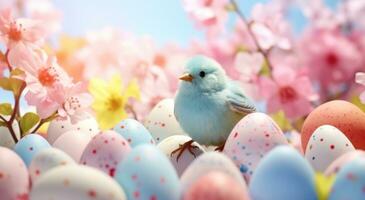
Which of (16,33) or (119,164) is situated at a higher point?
(16,33)

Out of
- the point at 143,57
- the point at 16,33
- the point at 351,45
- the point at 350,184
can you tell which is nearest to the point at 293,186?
the point at 350,184

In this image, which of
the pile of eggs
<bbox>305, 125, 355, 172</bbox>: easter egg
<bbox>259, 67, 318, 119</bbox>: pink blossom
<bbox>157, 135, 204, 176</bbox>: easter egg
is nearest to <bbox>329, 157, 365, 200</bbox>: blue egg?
the pile of eggs

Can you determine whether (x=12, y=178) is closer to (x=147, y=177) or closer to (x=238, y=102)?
(x=147, y=177)

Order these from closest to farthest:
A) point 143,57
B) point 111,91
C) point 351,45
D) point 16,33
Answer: point 16,33 → point 111,91 → point 143,57 → point 351,45

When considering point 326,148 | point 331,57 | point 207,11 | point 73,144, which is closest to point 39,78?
Result: point 73,144

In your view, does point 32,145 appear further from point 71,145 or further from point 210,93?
point 210,93
